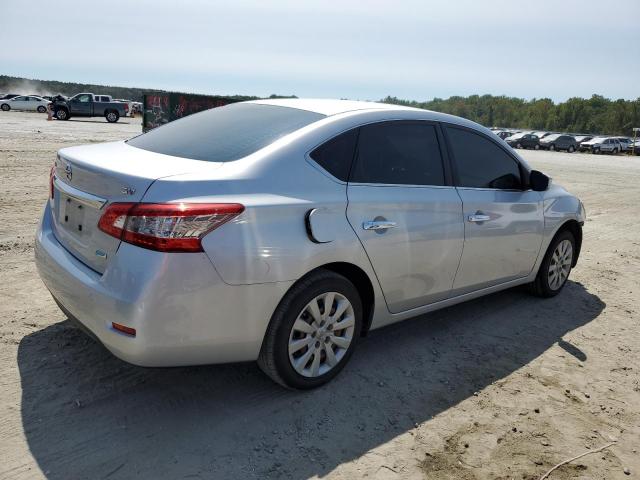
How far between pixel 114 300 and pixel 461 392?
2161 millimetres

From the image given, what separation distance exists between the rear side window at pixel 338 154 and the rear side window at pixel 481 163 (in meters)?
1.04

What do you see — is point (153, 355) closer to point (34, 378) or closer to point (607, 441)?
point (34, 378)

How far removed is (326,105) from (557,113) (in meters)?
132

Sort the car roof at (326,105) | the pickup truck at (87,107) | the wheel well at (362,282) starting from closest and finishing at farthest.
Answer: the wheel well at (362,282), the car roof at (326,105), the pickup truck at (87,107)

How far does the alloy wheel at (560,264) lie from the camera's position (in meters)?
5.23

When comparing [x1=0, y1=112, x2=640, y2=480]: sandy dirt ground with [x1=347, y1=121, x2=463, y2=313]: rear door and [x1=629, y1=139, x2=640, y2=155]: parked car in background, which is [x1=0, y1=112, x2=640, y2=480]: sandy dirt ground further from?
[x1=629, y1=139, x2=640, y2=155]: parked car in background

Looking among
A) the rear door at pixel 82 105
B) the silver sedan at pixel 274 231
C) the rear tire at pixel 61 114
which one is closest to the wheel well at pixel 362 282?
the silver sedan at pixel 274 231

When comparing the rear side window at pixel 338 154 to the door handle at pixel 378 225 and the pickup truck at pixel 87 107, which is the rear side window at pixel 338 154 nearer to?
the door handle at pixel 378 225

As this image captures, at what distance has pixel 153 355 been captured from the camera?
→ 2699mm

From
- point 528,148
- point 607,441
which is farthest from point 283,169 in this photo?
point 528,148

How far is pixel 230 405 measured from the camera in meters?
3.16

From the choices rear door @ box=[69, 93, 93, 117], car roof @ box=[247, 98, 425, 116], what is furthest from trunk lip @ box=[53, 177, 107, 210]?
rear door @ box=[69, 93, 93, 117]

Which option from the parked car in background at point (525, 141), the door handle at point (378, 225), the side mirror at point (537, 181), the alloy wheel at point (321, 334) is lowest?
the alloy wheel at point (321, 334)

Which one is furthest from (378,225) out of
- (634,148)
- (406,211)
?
(634,148)
